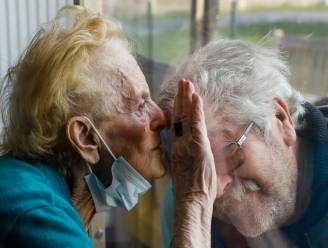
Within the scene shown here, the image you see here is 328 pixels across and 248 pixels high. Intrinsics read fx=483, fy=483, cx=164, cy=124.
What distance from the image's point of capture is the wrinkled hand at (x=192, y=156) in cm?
101

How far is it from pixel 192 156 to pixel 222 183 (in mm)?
151

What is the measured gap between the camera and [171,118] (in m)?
1.11

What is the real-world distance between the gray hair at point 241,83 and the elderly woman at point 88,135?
0.10 metres

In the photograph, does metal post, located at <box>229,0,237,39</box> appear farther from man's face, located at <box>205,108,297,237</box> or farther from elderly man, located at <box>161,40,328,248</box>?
man's face, located at <box>205,108,297,237</box>

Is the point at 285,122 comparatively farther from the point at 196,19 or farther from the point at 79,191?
the point at 196,19

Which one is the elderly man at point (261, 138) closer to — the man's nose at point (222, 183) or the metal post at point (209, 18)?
the man's nose at point (222, 183)

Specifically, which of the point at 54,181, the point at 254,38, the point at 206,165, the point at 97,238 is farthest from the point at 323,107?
the point at 97,238

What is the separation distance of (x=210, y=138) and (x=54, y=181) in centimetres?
36

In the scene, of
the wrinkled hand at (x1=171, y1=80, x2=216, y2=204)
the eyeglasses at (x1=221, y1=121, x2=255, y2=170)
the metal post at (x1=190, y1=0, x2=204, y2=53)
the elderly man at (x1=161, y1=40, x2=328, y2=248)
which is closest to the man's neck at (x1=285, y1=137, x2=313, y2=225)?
the elderly man at (x1=161, y1=40, x2=328, y2=248)

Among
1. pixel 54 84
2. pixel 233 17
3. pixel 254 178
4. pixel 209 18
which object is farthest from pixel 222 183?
pixel 209 18

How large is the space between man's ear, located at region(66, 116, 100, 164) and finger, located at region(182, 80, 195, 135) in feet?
0.67

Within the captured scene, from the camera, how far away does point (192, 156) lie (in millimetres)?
1023

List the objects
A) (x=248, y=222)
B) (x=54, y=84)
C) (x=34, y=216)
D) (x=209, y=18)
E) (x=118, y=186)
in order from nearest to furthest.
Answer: (x=34, y=216) → (x=54, y=84) → (x=118, y=186) → (x=248, y=222) → (x=209, y=18)

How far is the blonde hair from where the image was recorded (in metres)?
1.02
